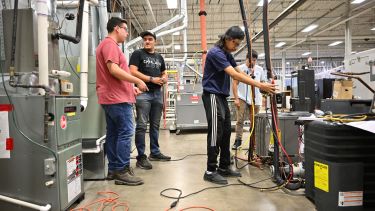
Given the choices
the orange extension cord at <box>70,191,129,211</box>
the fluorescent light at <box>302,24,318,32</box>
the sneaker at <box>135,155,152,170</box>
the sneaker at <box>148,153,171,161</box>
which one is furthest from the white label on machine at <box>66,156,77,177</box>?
the fluorescent light at <box>302,24,318,32</box>

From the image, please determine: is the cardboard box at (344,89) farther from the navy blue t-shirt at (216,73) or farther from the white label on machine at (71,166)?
the white label on machine at (71,166)

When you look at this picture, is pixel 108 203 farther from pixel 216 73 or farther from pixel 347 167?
pixel 347 167

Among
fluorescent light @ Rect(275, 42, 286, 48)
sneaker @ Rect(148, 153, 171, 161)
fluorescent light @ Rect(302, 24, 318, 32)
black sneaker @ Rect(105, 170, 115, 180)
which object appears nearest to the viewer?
black sneaker @ Rect(105, 170, 115, 180)

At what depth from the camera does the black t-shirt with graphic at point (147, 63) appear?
297 cm

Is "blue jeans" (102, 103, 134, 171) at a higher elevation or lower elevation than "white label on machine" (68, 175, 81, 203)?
higher

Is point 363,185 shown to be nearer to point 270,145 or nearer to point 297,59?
point 270,145

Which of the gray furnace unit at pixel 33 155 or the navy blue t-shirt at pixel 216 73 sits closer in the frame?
the gray furnace unit at pixel 33 155

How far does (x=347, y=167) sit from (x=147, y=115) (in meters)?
2.07

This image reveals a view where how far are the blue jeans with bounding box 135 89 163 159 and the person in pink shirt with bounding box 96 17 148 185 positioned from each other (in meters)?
0.50

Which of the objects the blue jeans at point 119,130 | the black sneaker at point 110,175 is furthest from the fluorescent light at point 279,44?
the black sneaker at point 110,175

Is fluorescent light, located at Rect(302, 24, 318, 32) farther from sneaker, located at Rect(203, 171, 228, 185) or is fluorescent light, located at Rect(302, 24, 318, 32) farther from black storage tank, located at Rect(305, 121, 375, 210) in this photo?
black storage tank, located at Rect(305, 121, 375, 210)

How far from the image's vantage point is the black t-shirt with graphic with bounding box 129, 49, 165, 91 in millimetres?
2975

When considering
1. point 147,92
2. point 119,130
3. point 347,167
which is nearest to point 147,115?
point 147,92

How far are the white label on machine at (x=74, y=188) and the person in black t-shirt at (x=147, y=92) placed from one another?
998 mm
